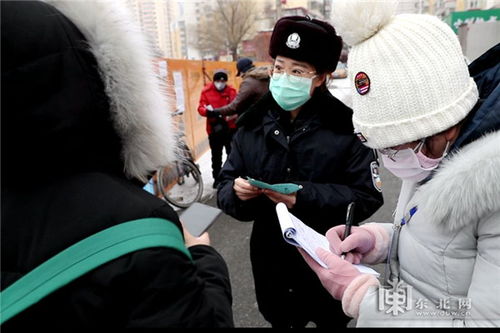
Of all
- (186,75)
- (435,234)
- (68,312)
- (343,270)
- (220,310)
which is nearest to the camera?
(68,312)

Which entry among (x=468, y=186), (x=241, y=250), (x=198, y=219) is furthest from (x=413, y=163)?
(x=241, y=250)

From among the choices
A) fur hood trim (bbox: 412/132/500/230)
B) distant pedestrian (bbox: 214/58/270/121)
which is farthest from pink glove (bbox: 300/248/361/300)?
distant pedestrian (bbox: 214/58/270/121)

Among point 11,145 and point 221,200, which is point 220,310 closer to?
point 11,145

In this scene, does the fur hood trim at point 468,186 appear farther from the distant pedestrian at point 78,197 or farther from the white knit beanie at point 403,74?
the distant pedestrian at point 78,197

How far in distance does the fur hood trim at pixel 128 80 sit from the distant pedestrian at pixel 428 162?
2.24 ft

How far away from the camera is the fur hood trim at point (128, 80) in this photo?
0.80 m

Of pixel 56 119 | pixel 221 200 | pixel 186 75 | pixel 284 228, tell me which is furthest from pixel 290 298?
pixel 186 75

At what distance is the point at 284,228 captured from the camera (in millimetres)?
1219

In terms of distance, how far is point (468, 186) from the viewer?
880 millimetres

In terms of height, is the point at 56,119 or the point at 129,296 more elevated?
the point at 56,119

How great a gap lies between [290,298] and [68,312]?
52.1 inches

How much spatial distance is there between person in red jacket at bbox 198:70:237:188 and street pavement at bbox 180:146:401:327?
577 mm

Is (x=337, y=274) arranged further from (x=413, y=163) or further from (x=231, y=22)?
(x=231, y=22)

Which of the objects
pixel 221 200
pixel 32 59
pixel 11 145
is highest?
pixel 32 59
